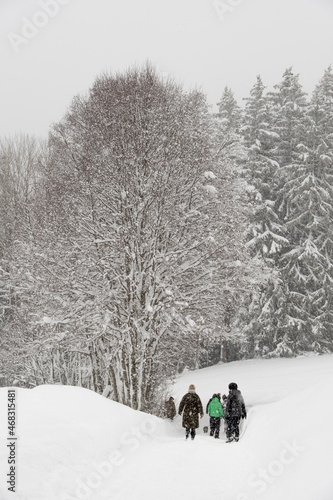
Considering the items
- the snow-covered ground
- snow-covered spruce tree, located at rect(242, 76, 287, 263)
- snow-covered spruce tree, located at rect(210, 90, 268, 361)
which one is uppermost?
snow-covered spruce tree, located at rect(242, 76, 287, 263)

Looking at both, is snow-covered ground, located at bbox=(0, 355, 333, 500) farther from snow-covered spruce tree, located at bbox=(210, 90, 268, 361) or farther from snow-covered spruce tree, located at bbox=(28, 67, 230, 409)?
snow-covered spruce tree, located at bbox=(210, 90, 268, 361)

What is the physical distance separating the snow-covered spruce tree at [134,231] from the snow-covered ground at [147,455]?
2.72 m

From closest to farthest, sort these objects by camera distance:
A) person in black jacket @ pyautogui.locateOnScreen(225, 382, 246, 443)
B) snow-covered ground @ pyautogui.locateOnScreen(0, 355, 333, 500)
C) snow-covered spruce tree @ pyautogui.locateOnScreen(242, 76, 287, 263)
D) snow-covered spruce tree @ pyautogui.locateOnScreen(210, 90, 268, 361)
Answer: snow-covered ground @ pyautogui.locateOnScreen(0, 355, 333, 500)
person in black jacket @ pyautogui.locateOnScreen(225, 382, 246, 443)
snow-covered spruce tree @ pyautogui.locateOnScreen(210, 90, 268, 361)
snow-covered spruce tree @ pyautogui.locateOnScreen(242, 76, 287, 263)

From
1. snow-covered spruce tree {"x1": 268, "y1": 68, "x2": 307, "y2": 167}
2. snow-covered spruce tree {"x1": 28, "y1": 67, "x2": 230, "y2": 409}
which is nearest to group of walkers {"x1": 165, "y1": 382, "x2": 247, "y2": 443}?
snow-covered spruce tree {"x1": 28, "y1": 67, "x2": 230, "y2": 409}

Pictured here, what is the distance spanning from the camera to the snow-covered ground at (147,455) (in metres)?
5.98

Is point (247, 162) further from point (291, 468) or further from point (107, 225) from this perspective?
→ point (291, 468)

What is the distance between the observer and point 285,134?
30.4 meters

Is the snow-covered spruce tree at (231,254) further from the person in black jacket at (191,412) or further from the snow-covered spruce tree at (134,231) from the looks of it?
the person in black jacket at (191,412)

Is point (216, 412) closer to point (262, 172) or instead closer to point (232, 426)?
point (232, 426)

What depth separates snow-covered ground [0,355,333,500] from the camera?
5977 millimetres

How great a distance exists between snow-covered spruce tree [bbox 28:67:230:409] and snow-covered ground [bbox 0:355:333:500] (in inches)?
107

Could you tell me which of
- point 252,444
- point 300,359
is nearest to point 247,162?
point 300,359

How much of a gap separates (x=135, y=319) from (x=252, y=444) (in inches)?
196

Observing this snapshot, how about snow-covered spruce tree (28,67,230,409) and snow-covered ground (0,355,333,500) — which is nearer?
snow-covered ground (0,355,333,500)
